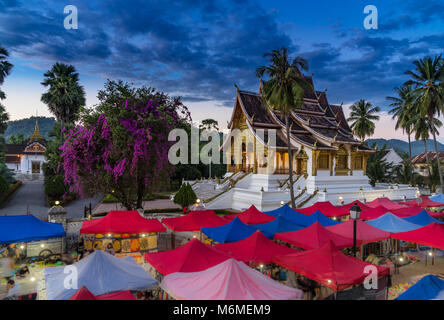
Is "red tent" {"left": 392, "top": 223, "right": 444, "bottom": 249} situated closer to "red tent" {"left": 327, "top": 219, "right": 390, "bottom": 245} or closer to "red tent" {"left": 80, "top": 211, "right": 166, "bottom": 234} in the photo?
"red tent" {"left": 327, "top": 219, "right": 390, "bottom": 245}

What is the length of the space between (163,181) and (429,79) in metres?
31.1

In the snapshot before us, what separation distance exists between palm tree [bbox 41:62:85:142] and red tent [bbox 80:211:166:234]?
77.2 feet

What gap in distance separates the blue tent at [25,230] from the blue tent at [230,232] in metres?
6.20

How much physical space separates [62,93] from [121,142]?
22664 millimetres

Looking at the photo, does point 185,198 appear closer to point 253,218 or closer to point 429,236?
point 253,218

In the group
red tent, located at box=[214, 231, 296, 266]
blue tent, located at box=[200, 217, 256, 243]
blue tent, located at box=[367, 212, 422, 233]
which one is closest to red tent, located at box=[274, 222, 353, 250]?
red tent, located at box=[214, 231, 296, 266]

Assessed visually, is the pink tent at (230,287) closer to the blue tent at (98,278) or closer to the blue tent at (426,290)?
the blue tent at (98,278)

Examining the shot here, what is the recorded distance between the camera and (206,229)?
42.0 ft

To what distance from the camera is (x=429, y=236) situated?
11445mm

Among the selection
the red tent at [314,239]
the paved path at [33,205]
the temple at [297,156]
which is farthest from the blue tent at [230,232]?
the paved path at [33,205]

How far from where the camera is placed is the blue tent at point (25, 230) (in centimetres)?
1084

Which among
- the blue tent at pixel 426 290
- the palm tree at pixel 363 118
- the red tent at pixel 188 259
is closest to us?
the blue tent at pixel 426 290

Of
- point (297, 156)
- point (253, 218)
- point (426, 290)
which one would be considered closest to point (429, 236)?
point (426, 290)
